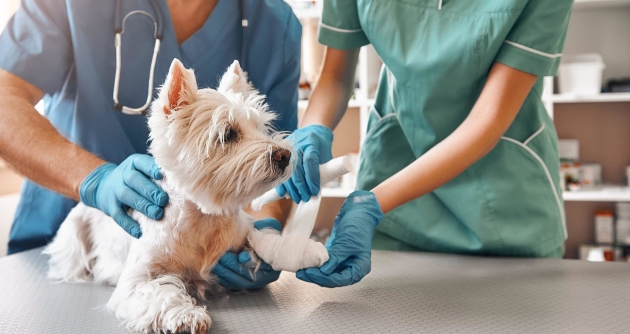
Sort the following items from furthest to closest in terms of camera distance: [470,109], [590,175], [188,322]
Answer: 1. [590,175]
2. [470,109]
3. [188,322]

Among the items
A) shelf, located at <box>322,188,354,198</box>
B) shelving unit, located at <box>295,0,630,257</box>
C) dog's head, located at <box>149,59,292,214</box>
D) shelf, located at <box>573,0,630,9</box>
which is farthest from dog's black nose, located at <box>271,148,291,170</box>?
shelf, located at <box>573,0,630,9</box>

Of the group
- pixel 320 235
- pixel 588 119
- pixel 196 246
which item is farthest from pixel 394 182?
pixel 588 119

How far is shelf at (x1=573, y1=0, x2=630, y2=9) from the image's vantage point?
2.54 meters

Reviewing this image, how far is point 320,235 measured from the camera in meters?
3.01

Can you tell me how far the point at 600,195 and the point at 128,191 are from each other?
226cm

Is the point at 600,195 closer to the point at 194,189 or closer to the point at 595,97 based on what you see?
the point at 595,97

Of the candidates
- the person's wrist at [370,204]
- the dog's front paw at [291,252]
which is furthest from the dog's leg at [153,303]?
the person's wrist at [370,204]

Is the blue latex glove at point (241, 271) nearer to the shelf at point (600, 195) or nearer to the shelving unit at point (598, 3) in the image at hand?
the shelf at point (600, 195)

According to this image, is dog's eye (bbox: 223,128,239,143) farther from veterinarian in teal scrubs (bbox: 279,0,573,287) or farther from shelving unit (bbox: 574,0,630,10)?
shelving unit (bbox: 574,0,630,10)

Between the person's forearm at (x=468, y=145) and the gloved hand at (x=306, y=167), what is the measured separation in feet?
0.50

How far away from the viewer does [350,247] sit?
3.26ft

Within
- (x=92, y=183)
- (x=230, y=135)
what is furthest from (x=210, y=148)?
(x=92, y=183)

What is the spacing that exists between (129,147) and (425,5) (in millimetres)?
734

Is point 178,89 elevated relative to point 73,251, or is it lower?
elevated
